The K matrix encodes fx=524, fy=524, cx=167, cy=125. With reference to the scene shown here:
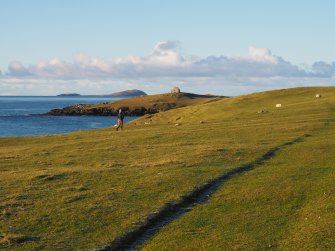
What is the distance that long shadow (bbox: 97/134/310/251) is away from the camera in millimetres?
18406

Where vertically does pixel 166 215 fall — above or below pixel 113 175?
below

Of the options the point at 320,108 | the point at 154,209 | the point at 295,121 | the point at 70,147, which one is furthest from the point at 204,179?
the point at 320,108

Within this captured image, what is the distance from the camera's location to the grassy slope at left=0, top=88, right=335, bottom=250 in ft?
66.7

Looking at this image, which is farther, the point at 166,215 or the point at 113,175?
the point at 113,175

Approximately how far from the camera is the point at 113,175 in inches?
1204

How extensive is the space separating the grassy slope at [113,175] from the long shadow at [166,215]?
471 mm

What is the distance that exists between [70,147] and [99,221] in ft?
94.7

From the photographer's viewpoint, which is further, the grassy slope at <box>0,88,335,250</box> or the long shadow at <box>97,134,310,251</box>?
the grassy slope at <box>0,88,335,250</box>

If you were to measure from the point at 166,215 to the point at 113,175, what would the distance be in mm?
9410

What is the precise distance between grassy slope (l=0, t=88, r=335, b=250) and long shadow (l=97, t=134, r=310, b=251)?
1.55 ft

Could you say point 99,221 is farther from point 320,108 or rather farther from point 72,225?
point 320,108

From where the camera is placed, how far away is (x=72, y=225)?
804 inches

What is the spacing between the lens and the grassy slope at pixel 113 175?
20328mm

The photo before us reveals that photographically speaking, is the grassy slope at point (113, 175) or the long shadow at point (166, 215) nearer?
the long shadow at point (166, 215)
